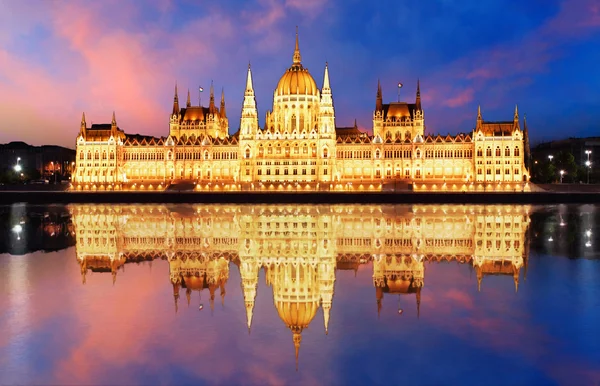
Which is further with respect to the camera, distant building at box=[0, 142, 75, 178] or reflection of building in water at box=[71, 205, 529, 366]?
distant building at box=[0, 142, 75, 178]

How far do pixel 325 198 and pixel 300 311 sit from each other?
55977mm

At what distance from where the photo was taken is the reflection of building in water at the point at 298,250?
1817 cm

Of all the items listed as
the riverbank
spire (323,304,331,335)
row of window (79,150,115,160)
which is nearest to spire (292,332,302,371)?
spire (323,304,331,335)

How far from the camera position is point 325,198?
7106 centimetres

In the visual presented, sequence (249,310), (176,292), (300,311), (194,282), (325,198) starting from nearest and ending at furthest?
(300,311)
(249,310)
(176,292)
(194,282)
(325,198)

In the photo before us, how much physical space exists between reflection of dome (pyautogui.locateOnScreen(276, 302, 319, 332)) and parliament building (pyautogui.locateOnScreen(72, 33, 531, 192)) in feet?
289

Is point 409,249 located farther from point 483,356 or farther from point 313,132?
point 313,132

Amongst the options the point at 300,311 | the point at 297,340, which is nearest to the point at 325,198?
the point at 300,311

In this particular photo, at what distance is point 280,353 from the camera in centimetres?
1216

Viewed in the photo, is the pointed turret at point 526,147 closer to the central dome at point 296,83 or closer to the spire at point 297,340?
the central dome at point 296,83

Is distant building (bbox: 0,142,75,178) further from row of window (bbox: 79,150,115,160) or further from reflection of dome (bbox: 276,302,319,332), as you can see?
reflection of dome (bbox: 276,302,319,332)

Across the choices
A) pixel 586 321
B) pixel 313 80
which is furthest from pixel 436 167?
pixel 586 321

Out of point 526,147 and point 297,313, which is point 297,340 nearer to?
point 297,313

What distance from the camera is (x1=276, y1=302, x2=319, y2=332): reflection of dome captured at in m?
14.2
